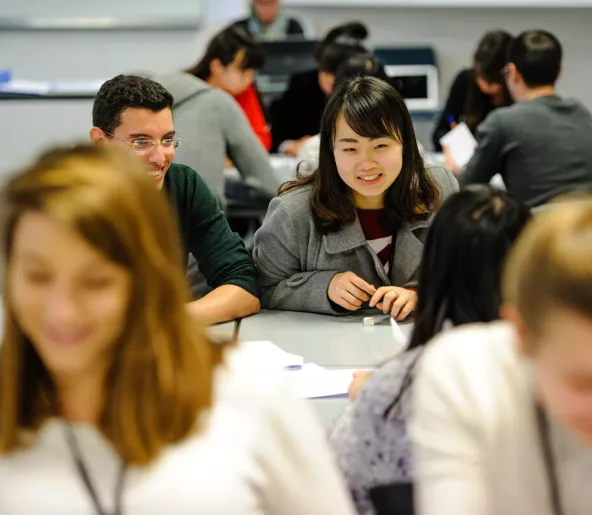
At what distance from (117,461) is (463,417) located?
37 cm

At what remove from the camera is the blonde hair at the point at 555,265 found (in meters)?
0.76

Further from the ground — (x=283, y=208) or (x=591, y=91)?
(x=283, y=208)

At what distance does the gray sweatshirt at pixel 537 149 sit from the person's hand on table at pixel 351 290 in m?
1.19

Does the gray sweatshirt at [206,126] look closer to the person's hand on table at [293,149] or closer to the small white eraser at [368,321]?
the small white eraser at [368,321]

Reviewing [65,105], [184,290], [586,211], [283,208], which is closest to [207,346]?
[184,290]

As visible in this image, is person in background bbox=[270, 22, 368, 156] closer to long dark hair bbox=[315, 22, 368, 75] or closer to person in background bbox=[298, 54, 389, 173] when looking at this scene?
long dark hair bbox=[315, 22, 368, 75]

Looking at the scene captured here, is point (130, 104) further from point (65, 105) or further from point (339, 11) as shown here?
point (339, 11)

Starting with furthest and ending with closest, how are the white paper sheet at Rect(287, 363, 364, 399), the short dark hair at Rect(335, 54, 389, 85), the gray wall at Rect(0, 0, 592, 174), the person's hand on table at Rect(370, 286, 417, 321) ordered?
the gray wall at Rect(0, 0, 592, 174) < the short dark hair at Rect(335, 54, 389, 85) < the person's hand on table at Rect(370, 286, 417, 321) < the white paper sheet at Rect(287, 363, 364, 399)

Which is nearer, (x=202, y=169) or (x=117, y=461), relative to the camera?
(x=117, y=461)

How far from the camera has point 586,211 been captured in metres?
0.79

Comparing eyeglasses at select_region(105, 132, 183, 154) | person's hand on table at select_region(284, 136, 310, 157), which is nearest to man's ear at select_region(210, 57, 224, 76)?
person's hand on table at select_region(284, 136, 310, 157)

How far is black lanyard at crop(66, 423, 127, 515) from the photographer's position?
895 millimetres

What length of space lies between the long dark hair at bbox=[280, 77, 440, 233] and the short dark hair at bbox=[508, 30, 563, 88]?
1222 mm

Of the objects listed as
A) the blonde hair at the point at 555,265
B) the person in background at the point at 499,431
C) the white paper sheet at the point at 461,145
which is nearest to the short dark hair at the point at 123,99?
the person in background at the point at 499,431
